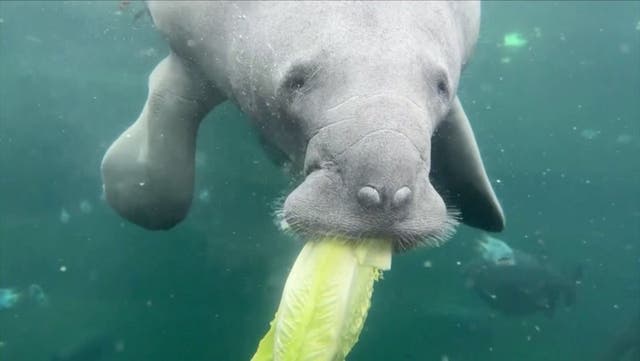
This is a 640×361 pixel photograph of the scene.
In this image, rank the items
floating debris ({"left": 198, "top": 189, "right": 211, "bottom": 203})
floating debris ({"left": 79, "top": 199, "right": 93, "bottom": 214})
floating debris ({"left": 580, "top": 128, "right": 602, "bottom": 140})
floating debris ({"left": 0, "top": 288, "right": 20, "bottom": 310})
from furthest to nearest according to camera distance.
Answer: floating debris ({"left": 580, "top": 128, "right": 602, "bottom": 140}) < floating debris ({"left": 0, "top": 288, "right": 20, "bottom": 310}) < floating debris ({"left": 79, "top": 199, "right": 93, "bottom": 214}) < floating debris ({"left": 198, "top": 189, "right": 211, "bottom": 203})

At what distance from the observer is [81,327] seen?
1470cm

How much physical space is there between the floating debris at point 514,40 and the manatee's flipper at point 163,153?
8489mm

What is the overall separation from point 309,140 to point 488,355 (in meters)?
14.2

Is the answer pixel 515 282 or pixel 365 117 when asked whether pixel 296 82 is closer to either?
pixel 365 117

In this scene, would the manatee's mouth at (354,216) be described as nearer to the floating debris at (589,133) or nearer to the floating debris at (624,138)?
the floating debris at (589,133)

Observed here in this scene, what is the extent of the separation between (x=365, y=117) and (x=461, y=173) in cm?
319

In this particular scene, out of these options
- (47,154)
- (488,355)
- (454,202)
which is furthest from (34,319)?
(454,202)

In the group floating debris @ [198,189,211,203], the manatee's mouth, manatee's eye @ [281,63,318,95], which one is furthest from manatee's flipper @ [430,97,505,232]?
floating debris @ [198,189,211,203]

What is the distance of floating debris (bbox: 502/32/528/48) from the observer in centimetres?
1382

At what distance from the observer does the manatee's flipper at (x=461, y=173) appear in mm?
6629

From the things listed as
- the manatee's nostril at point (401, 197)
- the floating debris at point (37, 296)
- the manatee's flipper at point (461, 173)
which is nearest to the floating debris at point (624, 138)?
the manatee's flipper at point (461, 173)

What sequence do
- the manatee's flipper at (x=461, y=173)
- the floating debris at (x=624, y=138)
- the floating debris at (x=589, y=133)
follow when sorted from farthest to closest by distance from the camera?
the floating debris at (x=624, y=138)
the floating debris at (x=589, y=133)
the manatee's flipper at (x=461, y=173)

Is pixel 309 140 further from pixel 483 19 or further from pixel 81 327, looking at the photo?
pixel 81 327

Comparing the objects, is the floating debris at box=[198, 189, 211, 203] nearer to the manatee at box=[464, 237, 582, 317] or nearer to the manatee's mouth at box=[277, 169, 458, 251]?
the manatee at box=[464, 237, 582, 317]
